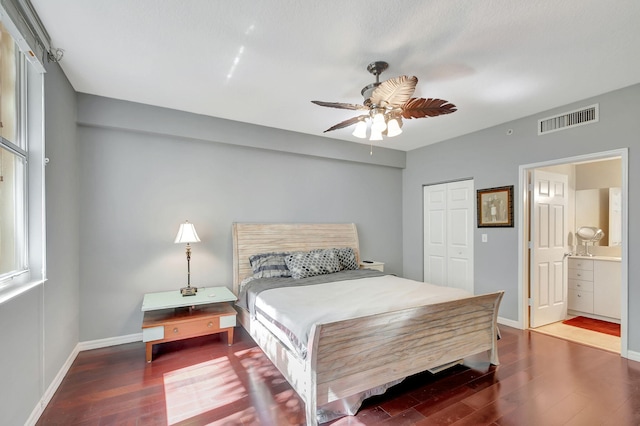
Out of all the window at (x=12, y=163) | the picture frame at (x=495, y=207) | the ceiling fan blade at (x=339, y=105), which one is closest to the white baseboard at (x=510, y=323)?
the picture frame at (x=495, y=207)

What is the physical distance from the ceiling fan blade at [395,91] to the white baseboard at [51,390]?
313 cm

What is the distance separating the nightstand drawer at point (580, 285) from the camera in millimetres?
4336

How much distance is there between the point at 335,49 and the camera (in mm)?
2287

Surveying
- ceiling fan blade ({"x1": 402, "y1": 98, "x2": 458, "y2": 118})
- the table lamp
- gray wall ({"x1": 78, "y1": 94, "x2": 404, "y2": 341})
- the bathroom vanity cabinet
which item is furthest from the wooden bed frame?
the bathroom vanity cabinet

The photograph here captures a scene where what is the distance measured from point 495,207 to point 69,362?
5095 millimetres

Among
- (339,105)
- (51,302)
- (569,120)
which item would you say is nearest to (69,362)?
(51,302)

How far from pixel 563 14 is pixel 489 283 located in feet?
10.9

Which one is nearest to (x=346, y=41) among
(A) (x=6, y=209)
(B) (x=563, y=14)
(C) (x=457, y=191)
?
(B) (x=563, y=14)

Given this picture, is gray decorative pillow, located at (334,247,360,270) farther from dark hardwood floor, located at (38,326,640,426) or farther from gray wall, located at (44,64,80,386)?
gray wall, located at (44,64,80,386)

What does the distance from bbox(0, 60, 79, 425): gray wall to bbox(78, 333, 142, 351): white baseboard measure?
134 mm

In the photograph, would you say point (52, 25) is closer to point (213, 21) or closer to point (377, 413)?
point (213, 21)

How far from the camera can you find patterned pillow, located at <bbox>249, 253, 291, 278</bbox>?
3727 mm

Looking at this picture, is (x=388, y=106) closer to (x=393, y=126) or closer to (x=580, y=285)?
(x=393, y=126)

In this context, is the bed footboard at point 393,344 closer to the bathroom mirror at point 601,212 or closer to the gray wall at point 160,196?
the gray wall at point 160,196
